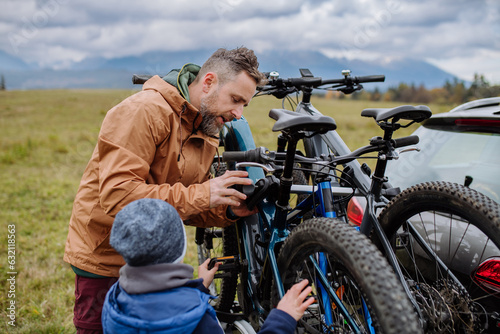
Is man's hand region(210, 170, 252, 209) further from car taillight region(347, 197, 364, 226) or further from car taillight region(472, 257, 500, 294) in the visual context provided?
car taillight region(472, 257, 500, 294)

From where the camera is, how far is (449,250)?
2.20 metres

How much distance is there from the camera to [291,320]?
1620mm

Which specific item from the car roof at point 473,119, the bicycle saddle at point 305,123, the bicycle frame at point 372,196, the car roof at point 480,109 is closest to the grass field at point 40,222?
the bicycle frame at point 372,196

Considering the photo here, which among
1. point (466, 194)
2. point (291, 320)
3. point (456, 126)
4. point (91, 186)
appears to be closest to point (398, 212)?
point (466, 194)

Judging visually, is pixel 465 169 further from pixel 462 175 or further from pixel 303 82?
pixel 303 82

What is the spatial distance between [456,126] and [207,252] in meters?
2.30

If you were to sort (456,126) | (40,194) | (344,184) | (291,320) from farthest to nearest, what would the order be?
(40,194), (456,126), (344,184), (291,320)

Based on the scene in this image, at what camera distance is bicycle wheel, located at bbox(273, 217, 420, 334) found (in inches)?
51.8

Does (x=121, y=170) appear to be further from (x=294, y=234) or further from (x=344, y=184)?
(x=344, y=184)

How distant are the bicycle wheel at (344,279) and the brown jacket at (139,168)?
567mm

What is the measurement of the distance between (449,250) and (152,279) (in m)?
1.75

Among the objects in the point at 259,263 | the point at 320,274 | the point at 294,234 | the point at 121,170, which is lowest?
the point at 259,263

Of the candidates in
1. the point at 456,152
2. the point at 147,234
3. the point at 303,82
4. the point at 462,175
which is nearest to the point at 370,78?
the point at 303,82

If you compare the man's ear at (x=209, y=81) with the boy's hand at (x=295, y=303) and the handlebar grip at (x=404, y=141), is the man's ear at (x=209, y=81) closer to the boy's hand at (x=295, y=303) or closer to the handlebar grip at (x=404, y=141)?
the handlebar grip at (x=404, y=141)
